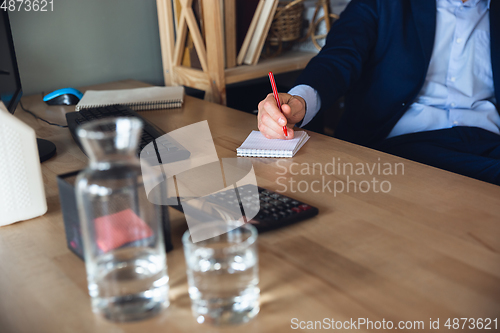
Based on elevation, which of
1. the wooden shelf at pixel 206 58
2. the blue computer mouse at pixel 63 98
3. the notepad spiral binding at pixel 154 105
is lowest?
the notepad spiral binding at pixel 154 105

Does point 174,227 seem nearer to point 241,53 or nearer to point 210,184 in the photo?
point 210,184

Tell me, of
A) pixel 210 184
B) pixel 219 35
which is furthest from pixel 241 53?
pixel 210 184

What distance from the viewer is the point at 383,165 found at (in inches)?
35.5

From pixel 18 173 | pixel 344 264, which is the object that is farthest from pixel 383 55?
pixel 18 173

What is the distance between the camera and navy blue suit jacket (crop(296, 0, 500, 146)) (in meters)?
1.36

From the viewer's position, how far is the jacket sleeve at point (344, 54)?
1.28 meters

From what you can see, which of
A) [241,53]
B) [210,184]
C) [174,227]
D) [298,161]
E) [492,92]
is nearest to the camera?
[174,227]

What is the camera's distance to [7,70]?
101cm

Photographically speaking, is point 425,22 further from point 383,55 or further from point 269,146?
point 269,146

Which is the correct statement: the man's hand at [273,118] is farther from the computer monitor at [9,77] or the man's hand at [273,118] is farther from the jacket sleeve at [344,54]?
the computer monitor at [9,77]

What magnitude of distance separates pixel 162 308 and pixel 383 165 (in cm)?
57

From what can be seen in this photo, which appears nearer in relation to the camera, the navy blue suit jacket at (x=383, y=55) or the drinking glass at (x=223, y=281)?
the drinking glass at (x=223, y=281)

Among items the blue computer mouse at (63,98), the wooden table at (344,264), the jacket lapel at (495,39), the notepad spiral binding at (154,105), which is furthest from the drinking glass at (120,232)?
the jacket lapel at (495,39)

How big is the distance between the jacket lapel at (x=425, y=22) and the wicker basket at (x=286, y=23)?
0.54 meters
